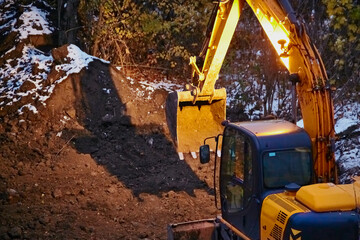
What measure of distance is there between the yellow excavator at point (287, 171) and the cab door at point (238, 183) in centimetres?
1

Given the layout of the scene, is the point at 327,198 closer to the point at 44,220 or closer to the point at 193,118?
the point at 44,220

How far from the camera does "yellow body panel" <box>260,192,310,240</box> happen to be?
473cm

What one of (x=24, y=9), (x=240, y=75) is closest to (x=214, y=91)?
(x=240, y=75)

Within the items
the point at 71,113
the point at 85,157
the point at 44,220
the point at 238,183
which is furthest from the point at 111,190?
the point at 238,183

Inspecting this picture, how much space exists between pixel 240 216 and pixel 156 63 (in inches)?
424

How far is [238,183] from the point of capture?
235 inches

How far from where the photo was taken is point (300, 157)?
18.4 feet

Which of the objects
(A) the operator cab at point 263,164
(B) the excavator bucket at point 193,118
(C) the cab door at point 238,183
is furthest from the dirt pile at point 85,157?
(A) the operator cab at point 263,164

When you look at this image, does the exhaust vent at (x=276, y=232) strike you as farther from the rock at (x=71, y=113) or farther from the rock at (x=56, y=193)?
the rock at (x=71, y=113)

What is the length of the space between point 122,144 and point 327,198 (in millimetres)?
7329

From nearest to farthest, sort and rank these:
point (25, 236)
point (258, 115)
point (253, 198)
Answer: point (253, 198) < point (25, 236) < point (258, 115)

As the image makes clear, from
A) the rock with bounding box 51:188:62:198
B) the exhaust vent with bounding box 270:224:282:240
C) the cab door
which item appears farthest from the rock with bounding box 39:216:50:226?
the exhaust vent with bounding box 270:224:282:240

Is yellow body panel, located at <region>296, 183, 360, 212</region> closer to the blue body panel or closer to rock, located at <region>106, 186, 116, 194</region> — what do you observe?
the blue body panel

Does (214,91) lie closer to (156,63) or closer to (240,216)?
(240,216)
